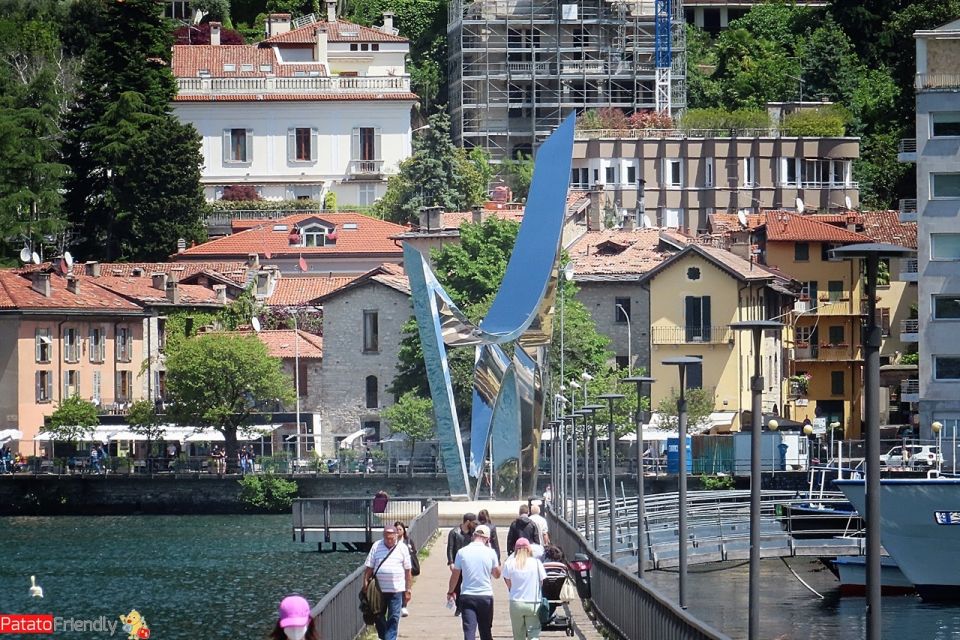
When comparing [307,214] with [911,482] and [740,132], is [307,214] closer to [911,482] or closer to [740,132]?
[740,132]

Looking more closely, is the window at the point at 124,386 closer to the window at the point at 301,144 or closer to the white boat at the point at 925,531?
the window at the point at 301,144

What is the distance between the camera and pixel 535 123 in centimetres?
11938

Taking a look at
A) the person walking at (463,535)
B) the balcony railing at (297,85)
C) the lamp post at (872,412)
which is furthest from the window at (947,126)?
the balcony railing at (297,85)

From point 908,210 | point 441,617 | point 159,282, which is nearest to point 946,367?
point 908,210

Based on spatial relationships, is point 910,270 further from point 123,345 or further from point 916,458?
point 123,345

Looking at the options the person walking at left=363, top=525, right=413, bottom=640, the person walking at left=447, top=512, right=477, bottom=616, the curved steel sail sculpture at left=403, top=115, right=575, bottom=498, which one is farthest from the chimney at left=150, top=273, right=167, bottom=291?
the person walking at left=363, top=525, right=413, bottom=640

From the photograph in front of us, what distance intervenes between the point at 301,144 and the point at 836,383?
36.0 metres

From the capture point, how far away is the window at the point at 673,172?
109375mm

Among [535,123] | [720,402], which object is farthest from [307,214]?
[720,402]

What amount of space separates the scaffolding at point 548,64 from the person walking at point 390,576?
94979 mm

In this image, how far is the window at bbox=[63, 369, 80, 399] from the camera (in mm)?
83312

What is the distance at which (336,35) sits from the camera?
122 m

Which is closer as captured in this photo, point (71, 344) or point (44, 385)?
point (44, 385)

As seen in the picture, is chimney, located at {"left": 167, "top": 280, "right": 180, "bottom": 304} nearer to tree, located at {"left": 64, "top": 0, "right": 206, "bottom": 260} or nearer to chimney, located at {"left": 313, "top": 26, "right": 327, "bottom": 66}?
tree, located at {"left": 64, "top": 0, "right": 206, "bottom": 260}
